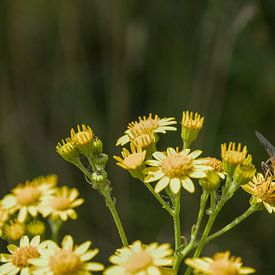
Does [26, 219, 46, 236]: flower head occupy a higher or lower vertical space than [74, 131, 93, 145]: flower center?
lower

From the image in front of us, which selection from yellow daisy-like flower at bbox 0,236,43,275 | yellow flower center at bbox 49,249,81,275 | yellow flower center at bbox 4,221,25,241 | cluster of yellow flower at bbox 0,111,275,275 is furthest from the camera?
yellow flower center at bbox 4,221,25,241

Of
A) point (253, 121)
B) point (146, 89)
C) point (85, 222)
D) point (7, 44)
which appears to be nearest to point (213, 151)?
point (253, 121)

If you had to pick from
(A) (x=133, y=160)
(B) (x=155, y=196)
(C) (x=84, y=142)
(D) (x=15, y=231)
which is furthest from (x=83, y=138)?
(D) (x=15, y=231)

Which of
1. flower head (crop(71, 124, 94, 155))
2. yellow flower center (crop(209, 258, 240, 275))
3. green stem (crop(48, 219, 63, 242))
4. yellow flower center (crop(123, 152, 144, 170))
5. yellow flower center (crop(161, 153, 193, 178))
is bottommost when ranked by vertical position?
green stem (crop(48, 219, 63, 242))

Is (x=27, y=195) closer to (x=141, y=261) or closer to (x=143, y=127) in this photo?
(x=143, y=127)

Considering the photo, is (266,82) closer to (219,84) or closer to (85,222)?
(219,84)

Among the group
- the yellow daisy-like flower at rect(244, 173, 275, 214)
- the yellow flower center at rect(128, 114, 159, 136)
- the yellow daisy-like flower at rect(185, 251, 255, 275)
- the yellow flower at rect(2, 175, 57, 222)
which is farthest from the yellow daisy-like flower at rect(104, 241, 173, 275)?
the yellow flower at rect(2, 175, 57, 222)

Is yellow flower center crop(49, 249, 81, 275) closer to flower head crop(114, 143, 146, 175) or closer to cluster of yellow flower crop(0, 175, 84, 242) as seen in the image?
flower head crop(114, 143, 146, 175)
